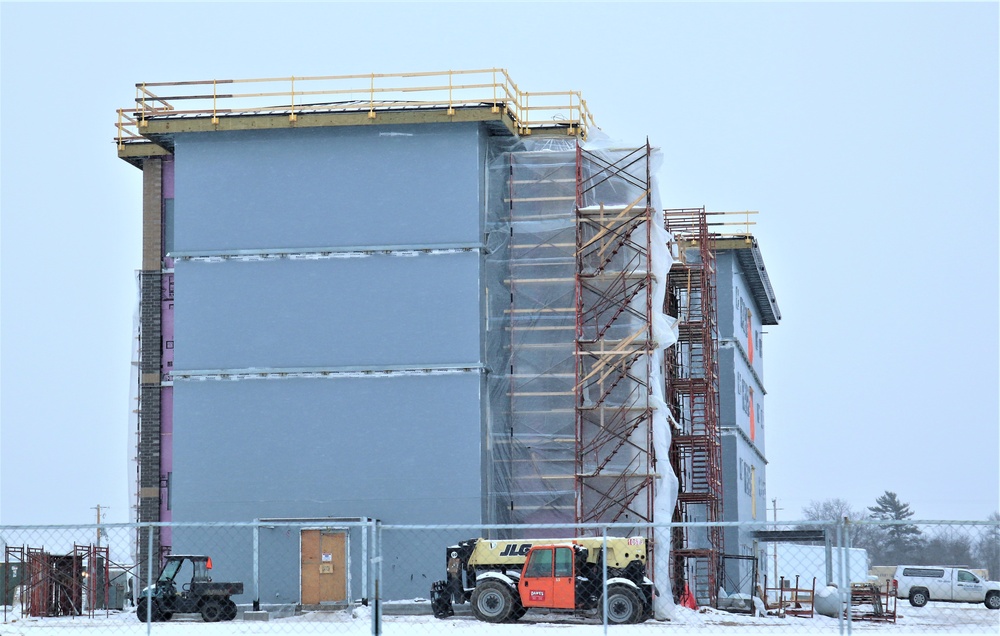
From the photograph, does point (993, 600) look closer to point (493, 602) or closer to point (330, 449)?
point (330, 449)

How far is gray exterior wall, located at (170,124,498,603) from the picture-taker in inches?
1567

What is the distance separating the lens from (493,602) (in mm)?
31938

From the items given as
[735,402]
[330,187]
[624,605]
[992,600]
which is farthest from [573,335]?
[992,600]

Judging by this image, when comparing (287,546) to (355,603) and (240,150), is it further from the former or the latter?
(240,150)

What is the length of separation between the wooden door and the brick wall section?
8387 millimetres

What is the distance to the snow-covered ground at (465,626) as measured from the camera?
1065 inches

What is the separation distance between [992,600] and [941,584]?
101 inches

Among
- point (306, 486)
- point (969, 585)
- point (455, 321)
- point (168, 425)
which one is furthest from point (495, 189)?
point (969, 585)

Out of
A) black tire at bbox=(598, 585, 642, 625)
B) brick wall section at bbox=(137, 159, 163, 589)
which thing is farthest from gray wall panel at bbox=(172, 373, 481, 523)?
black tire at bbox=(598, 585, 642, 625)

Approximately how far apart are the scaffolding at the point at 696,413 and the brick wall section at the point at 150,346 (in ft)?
55.8

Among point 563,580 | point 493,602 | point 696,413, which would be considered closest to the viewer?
point 563,580

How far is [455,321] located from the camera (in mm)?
40281

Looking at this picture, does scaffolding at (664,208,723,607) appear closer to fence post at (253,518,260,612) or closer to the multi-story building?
the multi-story building

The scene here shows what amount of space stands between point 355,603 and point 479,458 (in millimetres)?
5215
